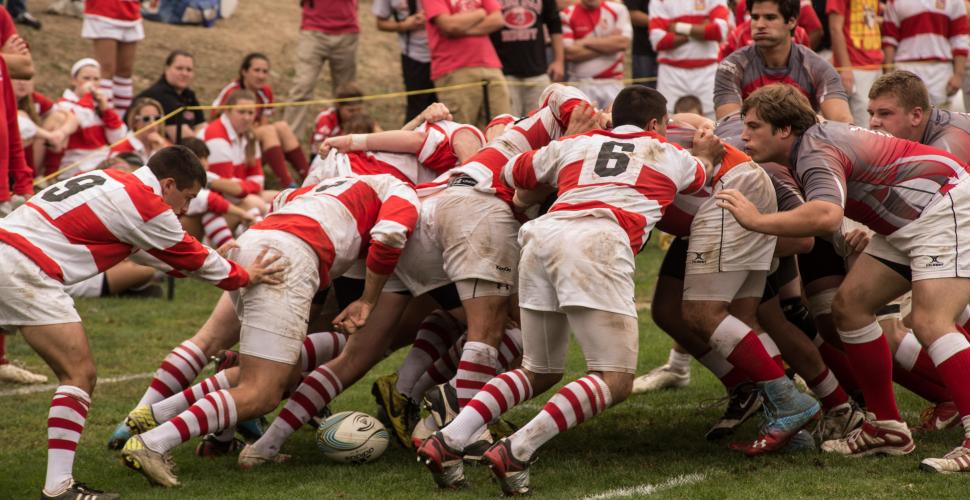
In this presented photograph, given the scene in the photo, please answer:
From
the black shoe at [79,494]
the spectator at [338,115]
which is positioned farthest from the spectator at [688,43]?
the black shoe at [79,494]

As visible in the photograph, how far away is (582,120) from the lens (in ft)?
21.3

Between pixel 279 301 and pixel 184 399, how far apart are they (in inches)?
30.7

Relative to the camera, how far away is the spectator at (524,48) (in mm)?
12195

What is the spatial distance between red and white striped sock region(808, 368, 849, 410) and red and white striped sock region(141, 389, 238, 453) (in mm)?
2971

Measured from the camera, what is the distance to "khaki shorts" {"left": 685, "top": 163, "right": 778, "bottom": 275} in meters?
6.16

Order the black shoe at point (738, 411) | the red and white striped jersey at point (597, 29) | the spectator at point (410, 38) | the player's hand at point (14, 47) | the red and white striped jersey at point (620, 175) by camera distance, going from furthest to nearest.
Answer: the red and white striped jersey at point (597, 29) → the spectator at point (410, 38) → the player's hand at point (14, 47) → the black shoe at point (738, 411) → the red and white striped jersey at point (620, 175)

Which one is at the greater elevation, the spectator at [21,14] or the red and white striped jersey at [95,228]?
the red and white striped jersey at [95,228]

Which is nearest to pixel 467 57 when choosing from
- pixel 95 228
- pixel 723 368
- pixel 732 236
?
pixel 723 368

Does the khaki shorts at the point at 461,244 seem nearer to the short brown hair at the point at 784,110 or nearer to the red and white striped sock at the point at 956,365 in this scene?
the short brown hair at the point at 784,110

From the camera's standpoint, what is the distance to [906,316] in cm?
734

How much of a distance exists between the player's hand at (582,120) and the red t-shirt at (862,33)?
22.1 ft

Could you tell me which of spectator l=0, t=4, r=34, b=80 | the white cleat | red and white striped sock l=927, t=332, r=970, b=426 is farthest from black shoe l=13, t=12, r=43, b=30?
red and white striped sock l=927, t=332, r=970, b=426

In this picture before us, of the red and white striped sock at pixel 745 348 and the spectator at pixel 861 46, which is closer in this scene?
the red and white striped sock at pixel 745 348

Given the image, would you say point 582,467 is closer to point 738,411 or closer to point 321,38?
point 738,411
